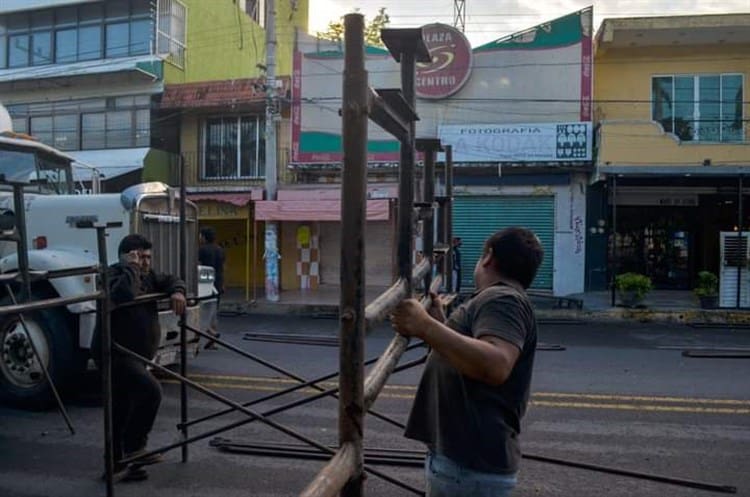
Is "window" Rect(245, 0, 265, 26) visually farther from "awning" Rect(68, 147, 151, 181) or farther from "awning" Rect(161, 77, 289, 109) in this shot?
"awning" Rect(68, 147, 151, 181)

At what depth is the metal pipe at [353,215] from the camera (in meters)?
2.05

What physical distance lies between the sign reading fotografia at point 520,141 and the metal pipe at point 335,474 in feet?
56.4

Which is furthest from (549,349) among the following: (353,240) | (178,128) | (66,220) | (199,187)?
(178,128)

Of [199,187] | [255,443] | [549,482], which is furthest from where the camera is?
[199,187]

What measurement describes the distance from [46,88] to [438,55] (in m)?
12.3

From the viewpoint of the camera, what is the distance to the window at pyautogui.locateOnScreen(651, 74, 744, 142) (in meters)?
18.8

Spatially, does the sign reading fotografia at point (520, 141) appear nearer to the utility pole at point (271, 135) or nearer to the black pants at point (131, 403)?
the utility pole at point (271, 135)

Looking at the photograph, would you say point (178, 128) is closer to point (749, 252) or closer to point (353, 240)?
point (749, 252)

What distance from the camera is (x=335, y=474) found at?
2.02m

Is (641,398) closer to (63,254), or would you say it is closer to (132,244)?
(132,244)

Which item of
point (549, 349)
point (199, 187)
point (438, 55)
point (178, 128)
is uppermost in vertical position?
point (438, 55)

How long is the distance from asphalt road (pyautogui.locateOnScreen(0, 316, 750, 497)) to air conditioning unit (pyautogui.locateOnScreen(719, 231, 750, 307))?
677cm

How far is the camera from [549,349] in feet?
36.2

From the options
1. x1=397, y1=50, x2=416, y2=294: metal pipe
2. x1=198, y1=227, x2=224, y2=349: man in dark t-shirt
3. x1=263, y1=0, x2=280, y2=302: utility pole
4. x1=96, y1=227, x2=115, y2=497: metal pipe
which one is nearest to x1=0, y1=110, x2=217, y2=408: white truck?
x1=198, y1=227, x2=224, y2=349: man in dark t-shirt
